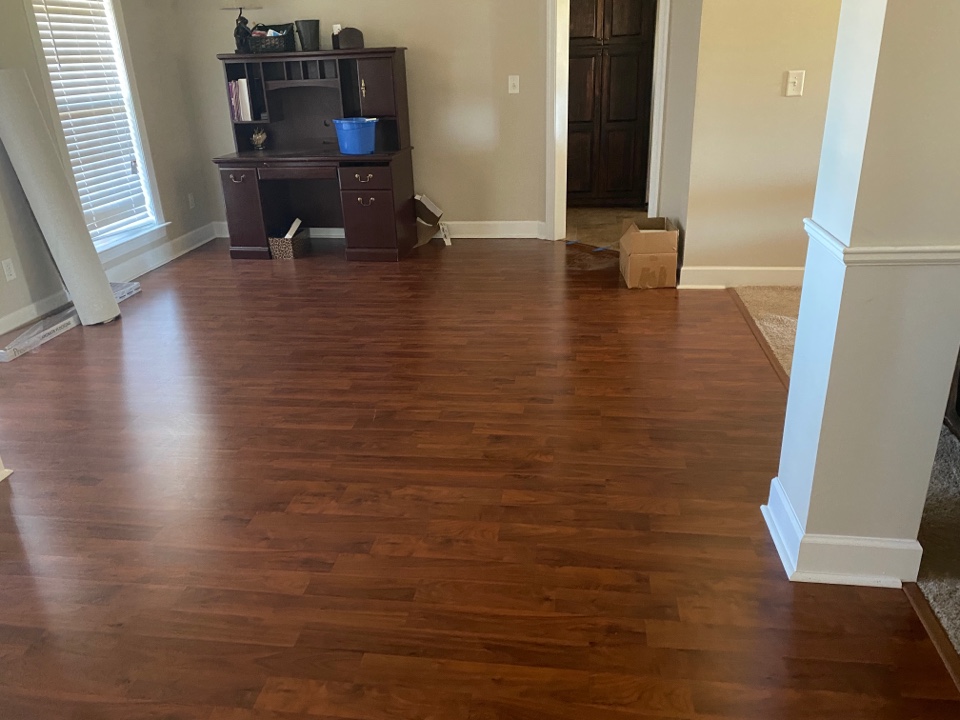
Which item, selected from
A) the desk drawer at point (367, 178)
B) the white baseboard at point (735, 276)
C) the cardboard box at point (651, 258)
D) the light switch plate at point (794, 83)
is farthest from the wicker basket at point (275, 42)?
the light switch plate at point (794, 83)

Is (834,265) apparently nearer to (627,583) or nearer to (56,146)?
(627,583)

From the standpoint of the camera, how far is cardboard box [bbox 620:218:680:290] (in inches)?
166

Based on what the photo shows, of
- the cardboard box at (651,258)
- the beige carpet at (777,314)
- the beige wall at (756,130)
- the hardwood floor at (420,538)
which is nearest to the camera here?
the hardwood floor at (420,538)

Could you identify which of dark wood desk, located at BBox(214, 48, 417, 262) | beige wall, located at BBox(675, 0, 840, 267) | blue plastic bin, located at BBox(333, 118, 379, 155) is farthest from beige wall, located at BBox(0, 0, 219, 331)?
beige wall, located at BBox(675, 0, 840, 267)

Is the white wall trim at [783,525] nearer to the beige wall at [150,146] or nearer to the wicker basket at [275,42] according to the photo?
the beige wall at [150,146]

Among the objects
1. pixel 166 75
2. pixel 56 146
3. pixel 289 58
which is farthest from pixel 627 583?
pixel 166 75

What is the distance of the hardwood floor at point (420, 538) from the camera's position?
5.42 feet

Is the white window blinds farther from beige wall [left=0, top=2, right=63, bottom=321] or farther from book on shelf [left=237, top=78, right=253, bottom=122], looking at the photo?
book on shelf [left=237, top=78, right=253, bottom=122]

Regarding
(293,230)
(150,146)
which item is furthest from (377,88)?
(150,146)

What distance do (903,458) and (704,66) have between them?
9.08 feet

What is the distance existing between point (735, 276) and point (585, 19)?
123 inches

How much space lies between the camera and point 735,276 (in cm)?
429

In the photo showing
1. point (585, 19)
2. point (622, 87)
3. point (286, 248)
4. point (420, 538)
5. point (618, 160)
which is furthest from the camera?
point (618, 160)

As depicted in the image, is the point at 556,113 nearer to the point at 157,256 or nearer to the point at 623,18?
the point at 623,18
